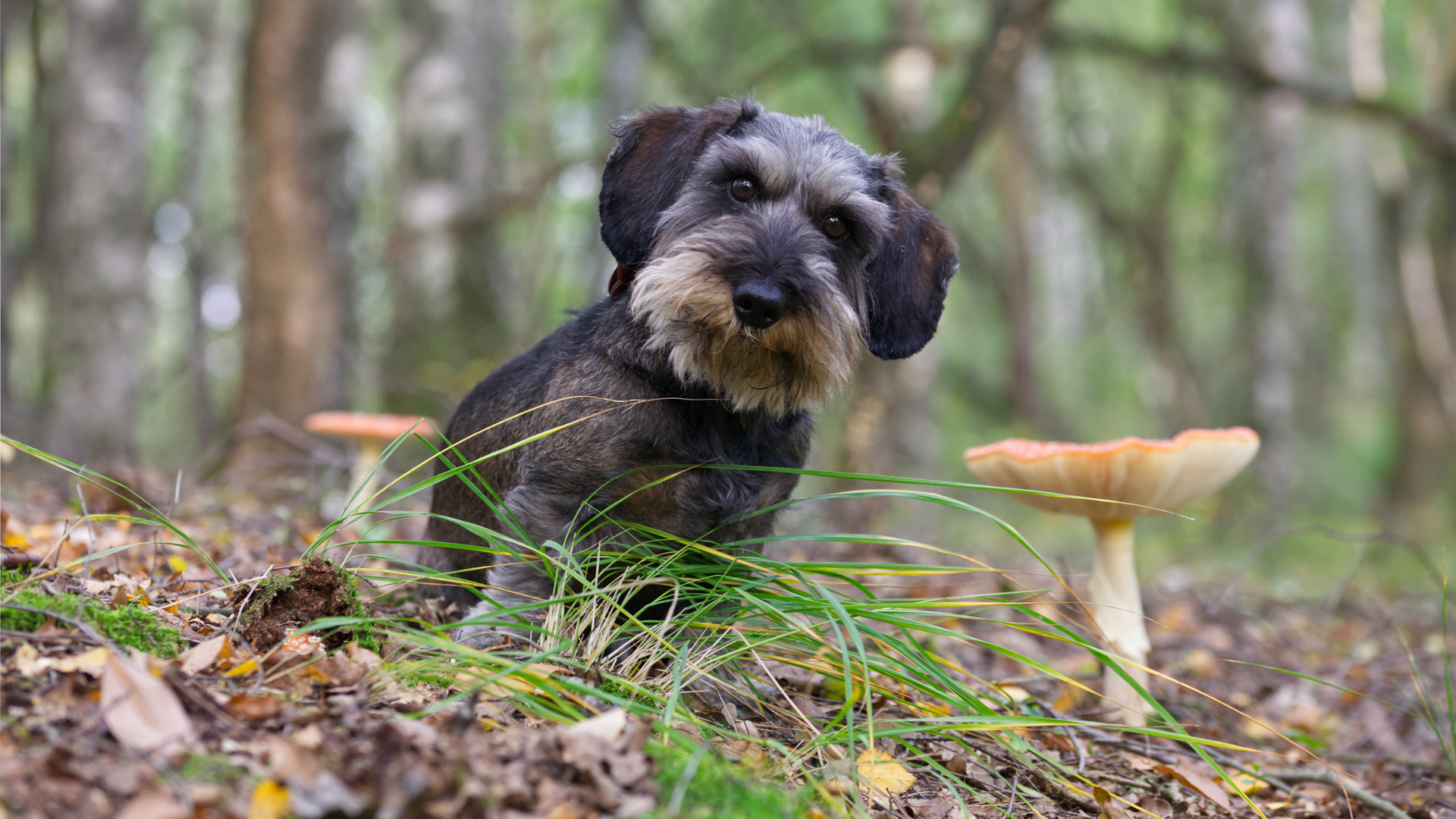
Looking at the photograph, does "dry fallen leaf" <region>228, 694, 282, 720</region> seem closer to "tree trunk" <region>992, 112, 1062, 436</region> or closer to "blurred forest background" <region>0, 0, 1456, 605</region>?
"blurred forest background" <region>0, 0, 1456, 605</region>

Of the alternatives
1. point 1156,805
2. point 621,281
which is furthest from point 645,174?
point 1156,805

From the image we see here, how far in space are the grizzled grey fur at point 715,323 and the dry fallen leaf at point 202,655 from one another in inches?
26.4

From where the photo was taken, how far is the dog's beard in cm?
272

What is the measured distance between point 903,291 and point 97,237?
7449 mm

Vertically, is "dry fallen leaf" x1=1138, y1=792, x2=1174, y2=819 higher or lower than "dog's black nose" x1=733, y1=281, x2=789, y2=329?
lower

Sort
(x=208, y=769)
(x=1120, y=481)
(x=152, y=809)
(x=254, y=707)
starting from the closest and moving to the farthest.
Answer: (x=152, y=809) < (x=208, y=769) < (x=254, y=707) < (x=1120, y=481)

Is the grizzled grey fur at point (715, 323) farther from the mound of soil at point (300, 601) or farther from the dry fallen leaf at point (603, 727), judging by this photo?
the dry fallen leaf at point (603, 727)

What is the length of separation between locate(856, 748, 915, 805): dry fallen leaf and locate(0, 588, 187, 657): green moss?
179cm

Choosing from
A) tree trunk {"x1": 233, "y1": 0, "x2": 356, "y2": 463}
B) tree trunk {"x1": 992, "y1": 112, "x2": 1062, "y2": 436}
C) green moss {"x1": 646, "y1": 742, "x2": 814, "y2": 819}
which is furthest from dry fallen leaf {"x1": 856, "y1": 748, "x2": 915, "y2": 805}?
tree trunk {"x1": 992, "y1": 112, "x2": 1062, "y2": 436}

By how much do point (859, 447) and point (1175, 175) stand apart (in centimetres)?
1241

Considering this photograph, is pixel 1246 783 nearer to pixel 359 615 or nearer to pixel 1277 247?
pixel 359 615

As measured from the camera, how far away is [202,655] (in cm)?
228

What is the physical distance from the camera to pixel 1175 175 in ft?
55.8

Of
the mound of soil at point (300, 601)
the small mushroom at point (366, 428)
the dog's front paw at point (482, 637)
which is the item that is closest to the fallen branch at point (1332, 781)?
the dog's front paw at point (482, 637)
